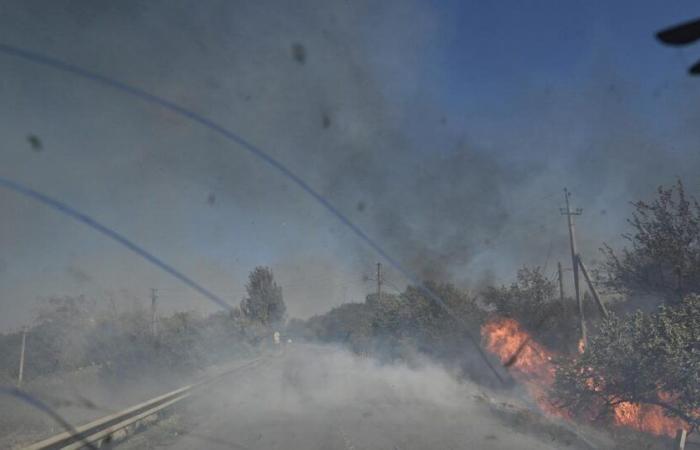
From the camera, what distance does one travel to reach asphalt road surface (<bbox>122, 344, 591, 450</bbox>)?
44.5 ft

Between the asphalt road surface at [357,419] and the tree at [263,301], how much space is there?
32009 mm

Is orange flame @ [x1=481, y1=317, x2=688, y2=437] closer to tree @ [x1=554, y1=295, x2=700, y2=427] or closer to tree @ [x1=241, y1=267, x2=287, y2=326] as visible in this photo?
tree @ [x1=554, y1=295, x2=700, y2=427]

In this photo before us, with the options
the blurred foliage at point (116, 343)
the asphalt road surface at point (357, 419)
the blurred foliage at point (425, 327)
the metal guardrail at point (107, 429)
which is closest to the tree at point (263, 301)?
the blurred foliage at point (116, 343)

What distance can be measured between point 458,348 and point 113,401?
17420mm

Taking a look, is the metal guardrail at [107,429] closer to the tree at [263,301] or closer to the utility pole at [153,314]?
the utility pole at [153,314]

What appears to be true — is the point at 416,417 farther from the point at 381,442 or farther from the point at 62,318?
the point at 62,318

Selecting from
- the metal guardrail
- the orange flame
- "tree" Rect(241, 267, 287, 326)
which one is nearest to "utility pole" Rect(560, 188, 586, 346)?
the orange flame

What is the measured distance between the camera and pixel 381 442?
44.1 ft

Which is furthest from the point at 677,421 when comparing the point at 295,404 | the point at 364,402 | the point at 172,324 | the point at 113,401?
the point at 172,324

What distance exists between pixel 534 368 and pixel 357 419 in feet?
38.6

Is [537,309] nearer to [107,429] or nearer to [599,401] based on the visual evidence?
[599,401]

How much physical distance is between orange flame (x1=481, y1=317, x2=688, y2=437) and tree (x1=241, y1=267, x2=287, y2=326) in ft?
118

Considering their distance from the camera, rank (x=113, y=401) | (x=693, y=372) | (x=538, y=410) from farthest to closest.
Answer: (x=113, y=401)
(x=538, y=410)
(x=693, y=372)

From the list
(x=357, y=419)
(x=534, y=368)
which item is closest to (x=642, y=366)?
(x=357, y=419)
